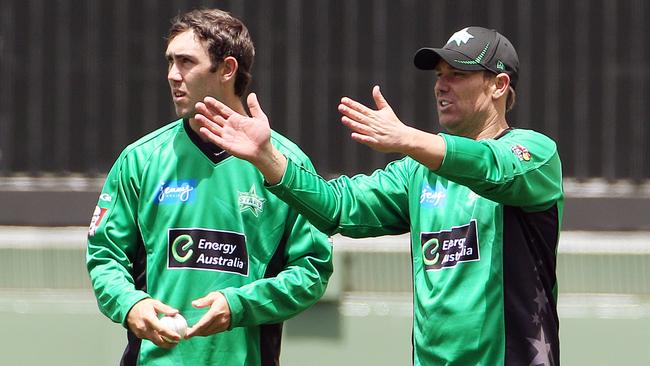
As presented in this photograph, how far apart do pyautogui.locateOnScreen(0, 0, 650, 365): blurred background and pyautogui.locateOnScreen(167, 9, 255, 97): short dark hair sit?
209 centimetres

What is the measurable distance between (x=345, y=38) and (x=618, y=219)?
173 cm

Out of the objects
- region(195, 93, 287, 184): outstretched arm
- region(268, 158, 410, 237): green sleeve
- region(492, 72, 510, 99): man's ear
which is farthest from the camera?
region(492, 72, 510, 99): man's ear

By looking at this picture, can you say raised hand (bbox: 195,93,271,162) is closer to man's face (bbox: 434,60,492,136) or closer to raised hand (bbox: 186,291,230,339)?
raised hand (bbox: 186,291,230,339)

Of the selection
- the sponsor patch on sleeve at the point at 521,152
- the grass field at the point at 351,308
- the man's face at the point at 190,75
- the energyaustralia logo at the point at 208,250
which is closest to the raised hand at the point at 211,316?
the energyaustralia logo at the point at 208,250

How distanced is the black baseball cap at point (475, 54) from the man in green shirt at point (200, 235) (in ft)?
2.03

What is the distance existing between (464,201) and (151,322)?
117cm

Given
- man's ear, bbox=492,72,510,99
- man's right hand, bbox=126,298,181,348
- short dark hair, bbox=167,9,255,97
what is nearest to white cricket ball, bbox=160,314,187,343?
man's right hand, bbox=126,298,181,348

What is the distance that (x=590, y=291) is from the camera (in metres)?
7.09

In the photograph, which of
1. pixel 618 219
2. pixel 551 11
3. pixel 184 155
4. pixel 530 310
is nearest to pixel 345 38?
pixel 551 11

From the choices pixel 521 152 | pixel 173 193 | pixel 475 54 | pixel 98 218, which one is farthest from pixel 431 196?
pixel 98 218

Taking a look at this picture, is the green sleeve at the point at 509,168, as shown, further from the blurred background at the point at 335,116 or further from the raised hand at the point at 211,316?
the blurred background at the point at 335,116

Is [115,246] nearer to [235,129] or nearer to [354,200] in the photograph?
[235,129]

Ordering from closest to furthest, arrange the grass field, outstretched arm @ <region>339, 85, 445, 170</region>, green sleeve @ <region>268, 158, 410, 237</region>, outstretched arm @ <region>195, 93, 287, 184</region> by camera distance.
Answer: outstretched arm @ <region>339, 85, 445, 170</region>, outstretched arm @ <region>195, 93, 287, 184</region>, green sleeve @ <region>268, 158, 410, 237</region>, the grass field

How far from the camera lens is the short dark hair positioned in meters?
5.13
